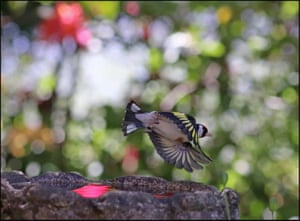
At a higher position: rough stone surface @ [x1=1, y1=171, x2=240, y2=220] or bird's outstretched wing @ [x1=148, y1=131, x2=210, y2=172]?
bird's outstretched wing @ [x1=148, y1=131, x2=210, y2=172]

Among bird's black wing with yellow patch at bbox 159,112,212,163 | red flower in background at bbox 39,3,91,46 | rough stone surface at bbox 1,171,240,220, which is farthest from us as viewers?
red flower in background at bbox 39,3,91,46

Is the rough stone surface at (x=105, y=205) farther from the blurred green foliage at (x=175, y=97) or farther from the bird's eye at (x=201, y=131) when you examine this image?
the blurred green foliage at (x=175, y=97)

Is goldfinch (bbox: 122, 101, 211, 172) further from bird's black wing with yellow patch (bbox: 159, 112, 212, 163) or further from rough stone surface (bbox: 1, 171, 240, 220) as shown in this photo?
rough stone surface (bbox: 1, 171, 240, 220)

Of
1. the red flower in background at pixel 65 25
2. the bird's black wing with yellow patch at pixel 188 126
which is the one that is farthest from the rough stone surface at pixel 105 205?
the red flower in background at pixel 65 25

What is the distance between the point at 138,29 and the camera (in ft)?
10.1

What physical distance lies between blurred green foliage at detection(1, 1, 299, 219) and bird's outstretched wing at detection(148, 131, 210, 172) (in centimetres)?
169

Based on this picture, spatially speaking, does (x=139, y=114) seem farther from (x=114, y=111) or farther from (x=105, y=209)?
(x=114, y=111)

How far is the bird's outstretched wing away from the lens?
1.03 m

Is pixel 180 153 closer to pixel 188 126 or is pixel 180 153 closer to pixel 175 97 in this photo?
pixel 188 126

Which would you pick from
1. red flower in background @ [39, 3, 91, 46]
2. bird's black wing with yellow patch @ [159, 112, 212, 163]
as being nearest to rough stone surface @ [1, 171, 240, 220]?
bird's black wing with yellow patch @ [159, 112, 212, 163]

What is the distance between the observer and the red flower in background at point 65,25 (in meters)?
2.74

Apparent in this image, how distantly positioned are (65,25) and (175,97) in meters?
0.49

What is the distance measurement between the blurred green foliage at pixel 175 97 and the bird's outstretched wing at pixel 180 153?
169 centimetres

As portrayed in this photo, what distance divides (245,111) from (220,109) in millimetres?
99
